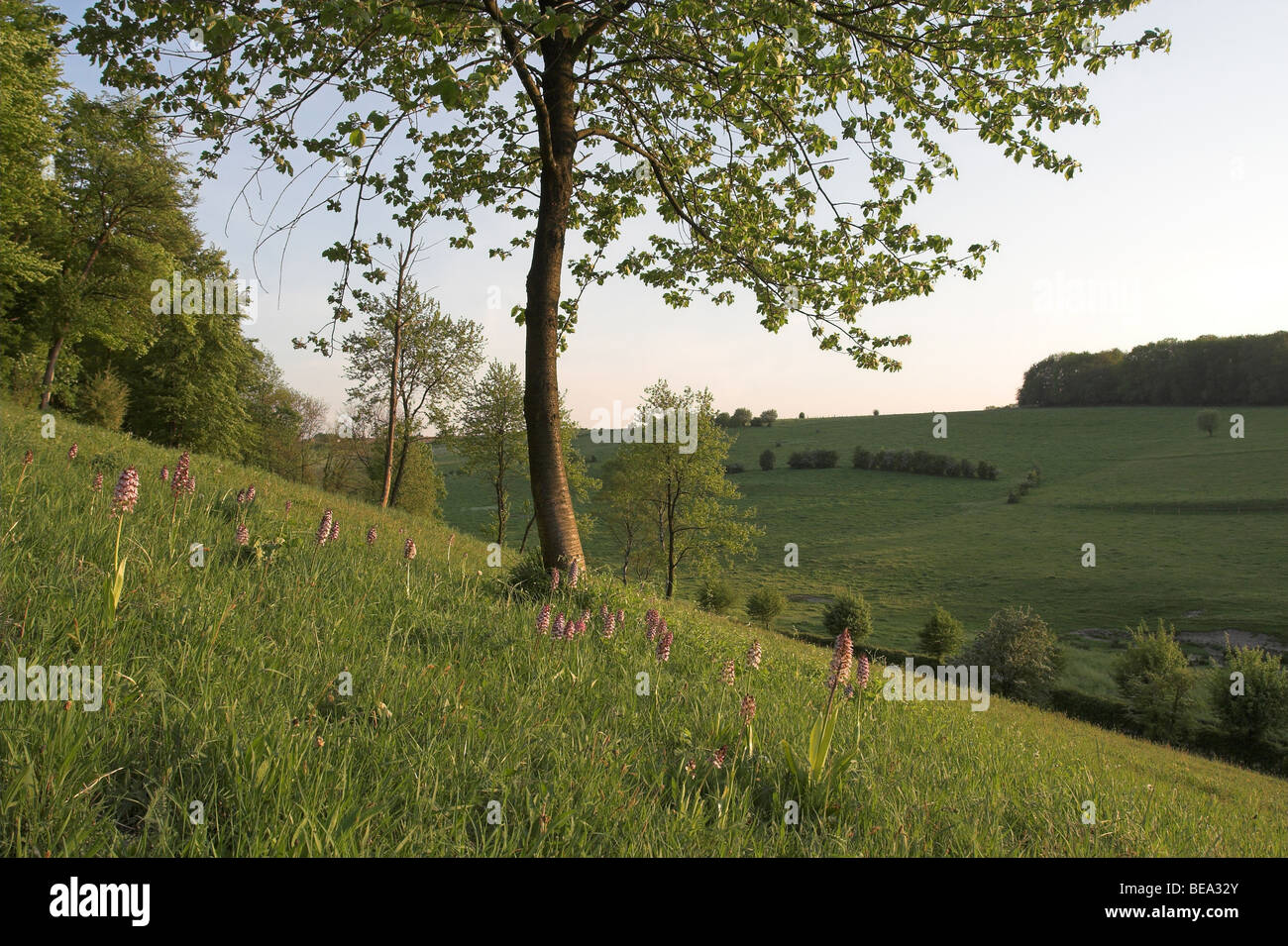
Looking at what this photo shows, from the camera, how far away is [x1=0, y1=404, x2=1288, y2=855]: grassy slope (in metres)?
2.45

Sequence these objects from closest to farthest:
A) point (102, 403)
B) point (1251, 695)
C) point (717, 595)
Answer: point (102, 403) → point (1251, 695) → point (717, 595)

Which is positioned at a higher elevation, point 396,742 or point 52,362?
point 52,362

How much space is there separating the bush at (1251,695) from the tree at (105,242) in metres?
60.8

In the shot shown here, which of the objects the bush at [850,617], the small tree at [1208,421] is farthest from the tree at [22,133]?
the small tree at [1208,421]

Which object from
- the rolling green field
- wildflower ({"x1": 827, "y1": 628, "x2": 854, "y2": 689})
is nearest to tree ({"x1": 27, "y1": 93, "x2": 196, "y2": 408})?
the rolling green field

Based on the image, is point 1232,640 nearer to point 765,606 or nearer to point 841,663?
point 765,606

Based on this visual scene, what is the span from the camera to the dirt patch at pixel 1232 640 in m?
48.2

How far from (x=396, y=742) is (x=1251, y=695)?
51350 millimetres

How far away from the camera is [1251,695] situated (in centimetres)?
3788

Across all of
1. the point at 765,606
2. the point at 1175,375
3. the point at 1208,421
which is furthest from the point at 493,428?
the point at 1175,375

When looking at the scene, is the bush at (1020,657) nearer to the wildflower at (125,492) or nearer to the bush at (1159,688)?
the bush at (1159,688)

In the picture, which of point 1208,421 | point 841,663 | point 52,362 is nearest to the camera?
point 841,663

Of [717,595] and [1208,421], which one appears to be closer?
[717,595]
